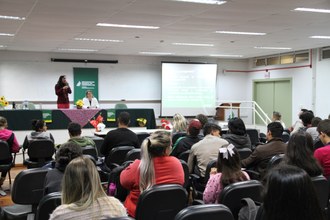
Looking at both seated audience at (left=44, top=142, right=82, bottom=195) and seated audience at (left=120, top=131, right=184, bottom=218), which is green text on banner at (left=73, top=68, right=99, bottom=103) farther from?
seated audience at (left=120, top=131, right=184, bottom=218)

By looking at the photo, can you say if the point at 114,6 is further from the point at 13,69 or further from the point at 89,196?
the point at 13,69

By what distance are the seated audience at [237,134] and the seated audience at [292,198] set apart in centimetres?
340

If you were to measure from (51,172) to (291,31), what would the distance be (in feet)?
21.7

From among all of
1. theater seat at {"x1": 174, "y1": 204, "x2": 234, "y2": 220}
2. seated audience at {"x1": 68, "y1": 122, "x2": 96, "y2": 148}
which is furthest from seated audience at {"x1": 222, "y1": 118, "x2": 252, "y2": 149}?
theater seat at {"x1": 174, "y1": 204, "x2": 234, "y2": 220}

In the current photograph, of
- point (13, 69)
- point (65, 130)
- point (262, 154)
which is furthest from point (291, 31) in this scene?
point (13, 69)

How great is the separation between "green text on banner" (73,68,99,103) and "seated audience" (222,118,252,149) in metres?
9.14

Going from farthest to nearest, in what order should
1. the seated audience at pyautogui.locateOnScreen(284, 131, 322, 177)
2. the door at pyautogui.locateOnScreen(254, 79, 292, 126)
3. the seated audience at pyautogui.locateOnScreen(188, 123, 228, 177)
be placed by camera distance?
the door at pyautogui.locateOnScreen(254, 79, 292, 126) < the seated audience at pyautogui.locateOnScreen(188, 123, 228, 177) < the seated audience at pyautogui.locateOnScreen(284, 131, 322, 177)

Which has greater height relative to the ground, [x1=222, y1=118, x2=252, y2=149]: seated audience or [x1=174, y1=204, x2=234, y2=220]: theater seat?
[x1=222, y1=118, x2=252, y2=149]: seated audience

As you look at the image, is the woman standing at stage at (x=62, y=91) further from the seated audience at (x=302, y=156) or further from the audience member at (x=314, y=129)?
the seated audience at (x=302, y=156)

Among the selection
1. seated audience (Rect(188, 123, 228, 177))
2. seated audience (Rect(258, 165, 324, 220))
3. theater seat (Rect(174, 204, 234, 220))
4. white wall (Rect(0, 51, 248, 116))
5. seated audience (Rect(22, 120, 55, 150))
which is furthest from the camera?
white wall (Rect(0, 51, 248, 116))

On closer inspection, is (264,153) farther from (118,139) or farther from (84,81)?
(84,81)

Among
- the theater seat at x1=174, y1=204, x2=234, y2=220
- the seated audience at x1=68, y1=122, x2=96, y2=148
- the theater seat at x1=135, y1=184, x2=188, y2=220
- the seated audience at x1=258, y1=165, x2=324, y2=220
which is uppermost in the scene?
the seated audience at x1=258, y1=165, x2=324, y2=220

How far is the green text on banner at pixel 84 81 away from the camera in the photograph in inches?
512

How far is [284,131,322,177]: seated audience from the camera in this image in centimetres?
294
